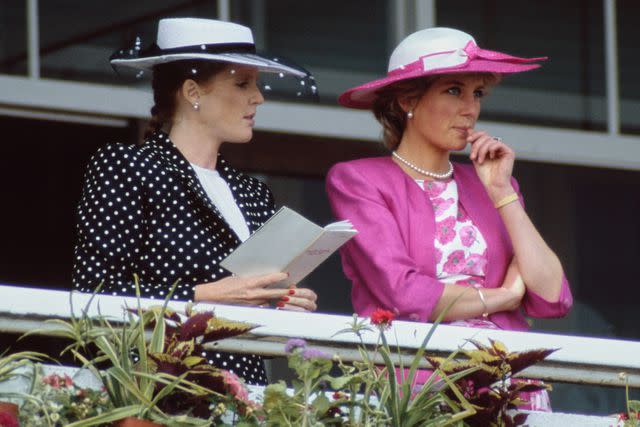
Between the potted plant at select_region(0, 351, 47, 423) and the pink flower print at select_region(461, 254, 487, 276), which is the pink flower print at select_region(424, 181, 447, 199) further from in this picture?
the potted plant at select_region(0, 351, 47, 423)

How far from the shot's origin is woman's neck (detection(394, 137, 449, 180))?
4.70m

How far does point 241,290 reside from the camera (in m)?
4.12

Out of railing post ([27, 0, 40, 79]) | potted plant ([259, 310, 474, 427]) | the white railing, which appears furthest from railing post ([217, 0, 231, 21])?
potted plant ([259, 310, 474, 427])

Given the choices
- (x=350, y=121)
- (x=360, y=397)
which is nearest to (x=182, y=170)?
(x=360, y=397)

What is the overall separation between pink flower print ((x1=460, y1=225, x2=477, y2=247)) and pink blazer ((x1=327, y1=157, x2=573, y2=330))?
3cm

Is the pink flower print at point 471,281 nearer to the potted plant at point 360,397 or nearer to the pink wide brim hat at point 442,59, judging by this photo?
the pink wide brim hat at point 442,59

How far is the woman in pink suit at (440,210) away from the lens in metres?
4.43

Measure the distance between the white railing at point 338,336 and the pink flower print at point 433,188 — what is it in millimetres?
594

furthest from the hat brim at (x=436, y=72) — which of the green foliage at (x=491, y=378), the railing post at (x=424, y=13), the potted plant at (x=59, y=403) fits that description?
the railing post at (x=424, y=13)

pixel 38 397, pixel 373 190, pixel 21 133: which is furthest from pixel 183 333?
pixel 21 133

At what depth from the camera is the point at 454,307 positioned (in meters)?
4.39

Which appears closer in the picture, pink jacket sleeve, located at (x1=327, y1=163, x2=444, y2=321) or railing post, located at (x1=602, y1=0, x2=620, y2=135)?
pink jacket sleeve, located at (x1=327, y1=163, x2=444, y2=321)

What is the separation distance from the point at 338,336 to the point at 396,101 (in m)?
1.04

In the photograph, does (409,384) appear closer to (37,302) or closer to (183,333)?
(183,333)
